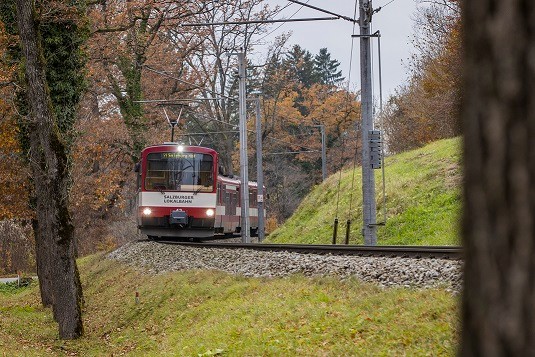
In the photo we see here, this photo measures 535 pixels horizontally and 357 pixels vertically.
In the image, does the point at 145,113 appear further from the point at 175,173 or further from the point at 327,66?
the point at 327,66

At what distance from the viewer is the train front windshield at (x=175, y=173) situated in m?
28.5

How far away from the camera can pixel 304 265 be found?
14.8 m

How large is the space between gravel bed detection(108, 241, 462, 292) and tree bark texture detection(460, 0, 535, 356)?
7.45 meters

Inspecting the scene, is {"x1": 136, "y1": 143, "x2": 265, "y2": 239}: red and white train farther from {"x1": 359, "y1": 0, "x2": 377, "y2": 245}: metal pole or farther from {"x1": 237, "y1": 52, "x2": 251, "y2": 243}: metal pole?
{"x1": 359, "y1": 0, "x2": 377, "y2": 245}: metal pole

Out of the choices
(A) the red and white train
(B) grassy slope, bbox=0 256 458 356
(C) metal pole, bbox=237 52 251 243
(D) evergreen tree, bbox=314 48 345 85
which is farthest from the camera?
(D) evergreen tree, bbox=314 48 345 85

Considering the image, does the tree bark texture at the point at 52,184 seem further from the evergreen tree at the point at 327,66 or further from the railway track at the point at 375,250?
the evergreen tree at the point at 327,66

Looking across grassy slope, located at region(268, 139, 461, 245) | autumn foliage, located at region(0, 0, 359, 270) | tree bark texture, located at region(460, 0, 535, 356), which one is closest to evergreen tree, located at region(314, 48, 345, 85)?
autumn foliage, located at region(0, 0, 359, 270)

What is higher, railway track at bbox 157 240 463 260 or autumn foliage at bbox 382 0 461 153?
autumn foliage at bbox 382 0 461 153

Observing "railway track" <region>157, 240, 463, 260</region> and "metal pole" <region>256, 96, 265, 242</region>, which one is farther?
"metal pole" <region>256, 96, 265, 242</region>

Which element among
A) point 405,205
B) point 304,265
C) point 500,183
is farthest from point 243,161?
point 500,183

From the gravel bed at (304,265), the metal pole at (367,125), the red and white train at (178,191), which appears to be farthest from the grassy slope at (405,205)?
the gravel bed at (304,265)

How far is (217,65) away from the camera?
45.4 meters

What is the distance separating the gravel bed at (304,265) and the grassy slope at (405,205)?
16.4 feet

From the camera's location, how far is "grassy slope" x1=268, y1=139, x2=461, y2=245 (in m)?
24.8
